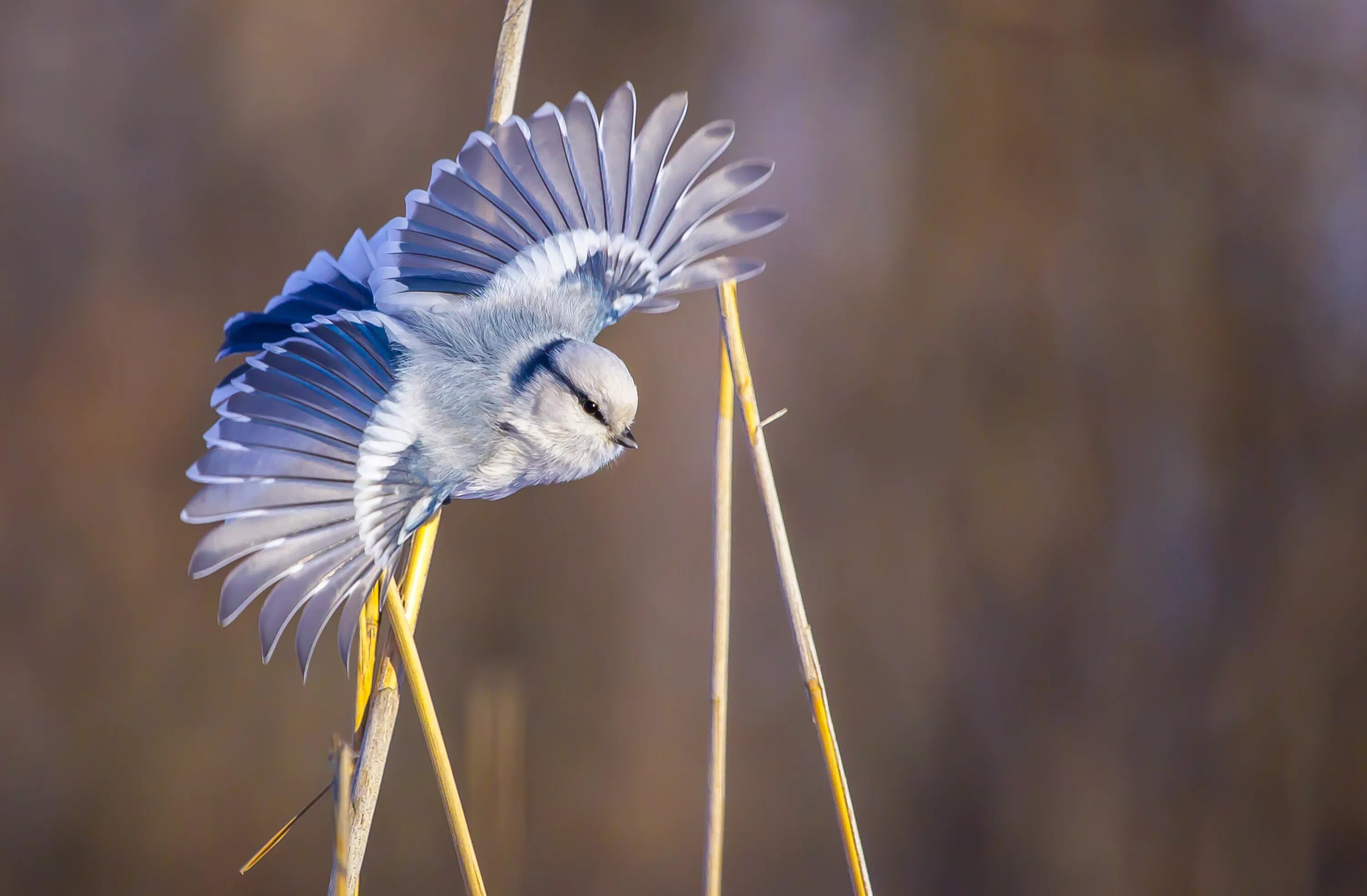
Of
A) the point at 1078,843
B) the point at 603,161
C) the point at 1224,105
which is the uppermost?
the point at 1224,105

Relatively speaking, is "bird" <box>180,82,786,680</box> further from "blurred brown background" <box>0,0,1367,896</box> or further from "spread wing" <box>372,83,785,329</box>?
"blurred brown background" <box>0,0,1367,896</box>

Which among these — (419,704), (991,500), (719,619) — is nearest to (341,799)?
(419,704)

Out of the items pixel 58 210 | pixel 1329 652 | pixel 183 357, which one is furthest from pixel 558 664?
pixel 1329 652

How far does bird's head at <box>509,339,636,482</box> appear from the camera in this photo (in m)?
0.31

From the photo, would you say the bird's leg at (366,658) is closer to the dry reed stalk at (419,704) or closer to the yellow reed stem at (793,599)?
the dry reed stalk at (419,704)

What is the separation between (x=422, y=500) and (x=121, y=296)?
1.31ft

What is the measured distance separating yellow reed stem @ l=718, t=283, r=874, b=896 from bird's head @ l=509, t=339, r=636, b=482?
0.15ft

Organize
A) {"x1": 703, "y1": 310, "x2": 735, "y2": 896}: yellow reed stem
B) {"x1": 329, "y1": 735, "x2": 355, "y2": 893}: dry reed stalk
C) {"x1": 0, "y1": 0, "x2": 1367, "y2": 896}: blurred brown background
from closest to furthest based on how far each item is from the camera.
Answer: {"x1": 329, "y1": 735, "x2": 355, "y2": 893}: dry reed stalk, {"x1": 703, "y1": 310, "x2": 735, "y2": 896}: yellow reed stem, {"x1": 0, "y1": 0, "x2": 1367, "y2": 896}: blurred brown background

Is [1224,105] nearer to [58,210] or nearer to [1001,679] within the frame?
[1001,679]

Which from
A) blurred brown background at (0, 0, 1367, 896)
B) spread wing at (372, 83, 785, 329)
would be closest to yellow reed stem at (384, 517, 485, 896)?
spread wing at (372, 83, 785, 329)

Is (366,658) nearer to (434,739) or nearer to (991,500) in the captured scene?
(434,739)

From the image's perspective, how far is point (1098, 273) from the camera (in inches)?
28.1

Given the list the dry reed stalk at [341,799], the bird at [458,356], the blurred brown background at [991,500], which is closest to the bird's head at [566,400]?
the bird at [458,356]

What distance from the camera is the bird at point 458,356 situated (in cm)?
30
